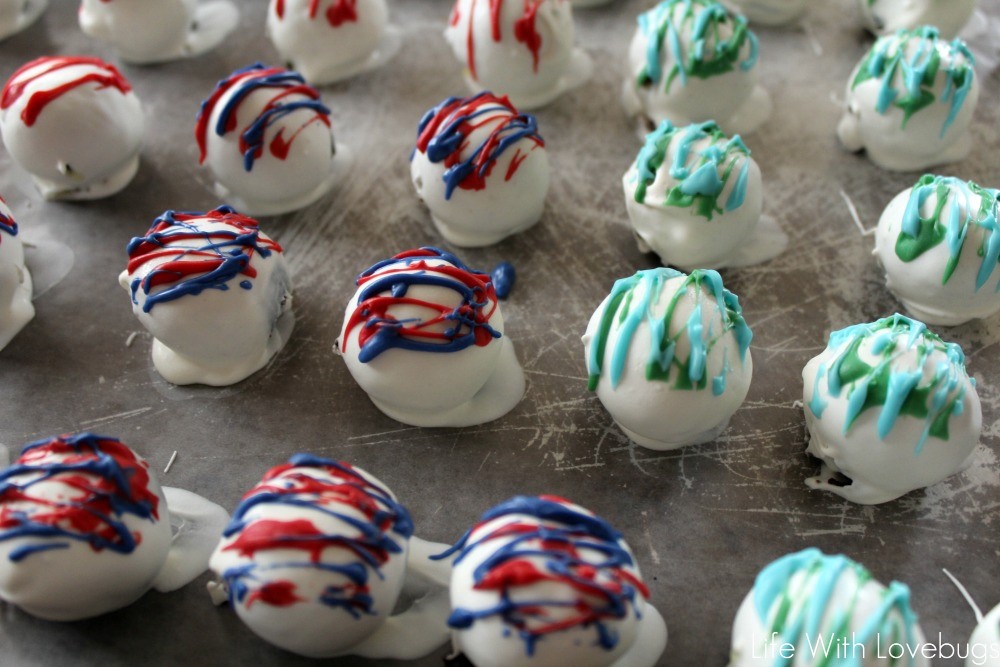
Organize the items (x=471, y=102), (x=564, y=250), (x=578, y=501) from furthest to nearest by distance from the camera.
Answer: (x=564, y=250)
(x=471, y=102)
(x=578, y=501)

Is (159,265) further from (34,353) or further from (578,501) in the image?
(578,501)

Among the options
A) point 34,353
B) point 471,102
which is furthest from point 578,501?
point 34,353

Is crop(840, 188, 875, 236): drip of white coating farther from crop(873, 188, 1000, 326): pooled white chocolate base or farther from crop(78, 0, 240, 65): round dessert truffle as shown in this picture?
crop(78, 0, 240, 65): round dessert truffle

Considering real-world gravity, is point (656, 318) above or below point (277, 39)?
below

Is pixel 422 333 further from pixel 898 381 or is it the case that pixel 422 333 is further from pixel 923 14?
pixel 923 14

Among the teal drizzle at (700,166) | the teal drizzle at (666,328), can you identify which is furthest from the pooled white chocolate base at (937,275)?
the teal drizzle at (666,328)

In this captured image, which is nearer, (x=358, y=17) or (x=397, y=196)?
(x=397, y=196)
